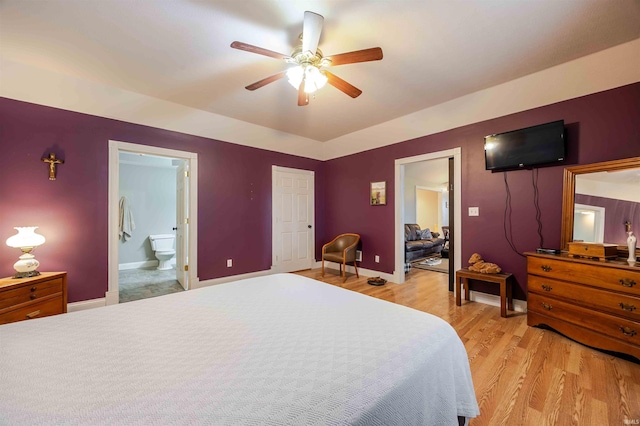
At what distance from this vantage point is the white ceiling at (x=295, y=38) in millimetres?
1780

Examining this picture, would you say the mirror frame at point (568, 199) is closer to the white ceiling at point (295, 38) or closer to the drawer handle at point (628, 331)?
the drawer handle at point (628, 331)

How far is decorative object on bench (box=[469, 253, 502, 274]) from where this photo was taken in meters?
2.84

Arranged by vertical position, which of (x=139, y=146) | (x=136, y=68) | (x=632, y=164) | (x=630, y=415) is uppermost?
(x=136, y=68)

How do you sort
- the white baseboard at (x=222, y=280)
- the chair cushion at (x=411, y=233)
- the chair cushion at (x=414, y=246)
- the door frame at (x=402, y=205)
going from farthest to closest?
the chair cushion at (x=411, y=233) → the chair cushion at (x=414, y=246) → the white baseboard at (x=222, y=280) → the door frame at (x=402, y=205)

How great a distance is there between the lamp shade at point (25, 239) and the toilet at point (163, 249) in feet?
9.46

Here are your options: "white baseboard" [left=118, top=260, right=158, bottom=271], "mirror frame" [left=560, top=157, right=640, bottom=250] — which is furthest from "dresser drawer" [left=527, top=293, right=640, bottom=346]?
"white baseboard" [left=118, top=260, right=158, bottom=271]

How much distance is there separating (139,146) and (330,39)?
2.73 metres

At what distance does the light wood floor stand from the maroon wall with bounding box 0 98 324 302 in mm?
3469

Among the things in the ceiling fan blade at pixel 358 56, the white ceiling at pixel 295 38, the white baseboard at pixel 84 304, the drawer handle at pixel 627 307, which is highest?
the white ceiling at pixel 295 38

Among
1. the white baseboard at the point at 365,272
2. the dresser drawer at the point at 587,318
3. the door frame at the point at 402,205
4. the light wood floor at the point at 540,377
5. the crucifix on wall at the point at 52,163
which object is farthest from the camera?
the white baseboard at the point at 365,272

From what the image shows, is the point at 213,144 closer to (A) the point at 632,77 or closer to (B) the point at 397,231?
(B) the point at 397,231

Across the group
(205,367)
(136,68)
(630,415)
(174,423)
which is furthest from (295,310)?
(136,68)

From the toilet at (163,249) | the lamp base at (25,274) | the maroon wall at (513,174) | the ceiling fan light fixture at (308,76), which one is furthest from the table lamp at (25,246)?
the maroon wall at (513,174)

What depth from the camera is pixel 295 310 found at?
53.0 inches
